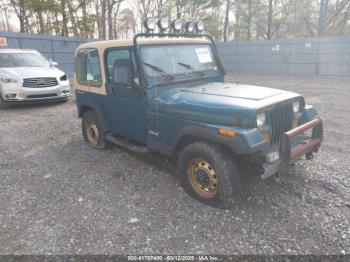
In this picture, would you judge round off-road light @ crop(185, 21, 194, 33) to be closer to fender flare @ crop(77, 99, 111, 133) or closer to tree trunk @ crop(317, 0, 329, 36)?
fender flare @ crop(77, 99, 111, 133)

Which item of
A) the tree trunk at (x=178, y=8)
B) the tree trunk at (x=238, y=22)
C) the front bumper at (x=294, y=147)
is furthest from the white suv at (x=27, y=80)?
the tree trunk at (x=238, y=22)

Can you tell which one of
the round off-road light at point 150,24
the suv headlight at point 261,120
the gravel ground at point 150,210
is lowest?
the gravel ground at point 150,210

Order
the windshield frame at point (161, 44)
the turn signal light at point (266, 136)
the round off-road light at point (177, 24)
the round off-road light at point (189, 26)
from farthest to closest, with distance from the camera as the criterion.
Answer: the round off-road light at point (189, 26) < the round off-road light at point (177, 24) < the windshield frame at point (161, 44) < the turn signal light at point (266, 136)

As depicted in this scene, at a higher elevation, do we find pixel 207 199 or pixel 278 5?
pixel 278 5

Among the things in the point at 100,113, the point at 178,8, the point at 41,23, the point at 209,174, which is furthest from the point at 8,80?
the point at 178,8

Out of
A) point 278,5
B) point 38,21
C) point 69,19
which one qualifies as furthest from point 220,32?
point 38,21

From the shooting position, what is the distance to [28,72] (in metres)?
8.63

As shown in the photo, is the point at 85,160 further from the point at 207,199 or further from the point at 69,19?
the point at 69,19

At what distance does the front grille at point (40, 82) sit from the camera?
840 centimetres

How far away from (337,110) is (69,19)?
69.2 feet

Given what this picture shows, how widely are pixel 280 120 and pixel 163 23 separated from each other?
212cm

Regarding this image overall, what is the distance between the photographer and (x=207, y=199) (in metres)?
3.21

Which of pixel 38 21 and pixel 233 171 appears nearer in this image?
pixel 233 171

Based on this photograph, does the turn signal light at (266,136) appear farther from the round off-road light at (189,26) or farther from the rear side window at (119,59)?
the round off-road light at (189,26)
